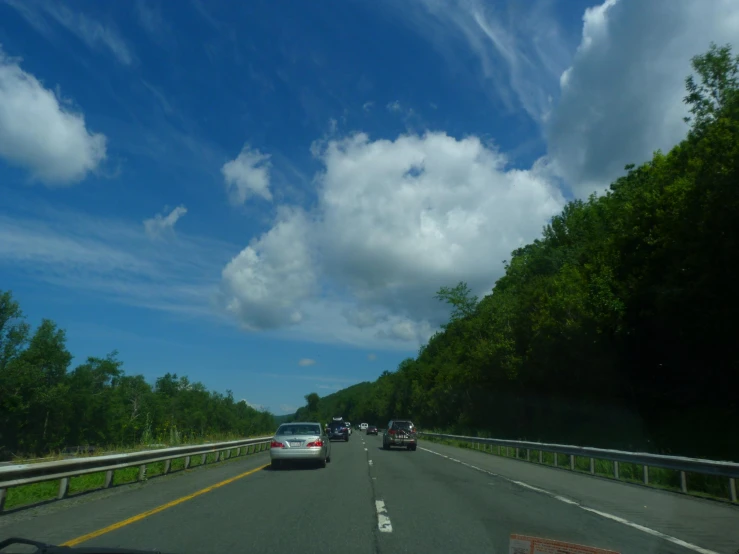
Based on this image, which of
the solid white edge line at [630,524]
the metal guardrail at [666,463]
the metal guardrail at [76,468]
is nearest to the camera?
the solid white edge line at [630,524]

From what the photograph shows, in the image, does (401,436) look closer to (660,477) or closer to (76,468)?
(660,477)

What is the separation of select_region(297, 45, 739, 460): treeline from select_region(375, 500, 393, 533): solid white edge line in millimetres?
16707

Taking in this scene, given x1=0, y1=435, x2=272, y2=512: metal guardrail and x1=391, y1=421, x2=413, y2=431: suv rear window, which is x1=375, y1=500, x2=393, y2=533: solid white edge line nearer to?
x1=0, y1=435, x2=272, y2=512: metal guardrail

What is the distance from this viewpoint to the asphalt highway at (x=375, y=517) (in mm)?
8578

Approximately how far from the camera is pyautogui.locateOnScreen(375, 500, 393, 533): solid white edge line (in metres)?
9.68

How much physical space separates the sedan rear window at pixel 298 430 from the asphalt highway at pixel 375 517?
4.52m

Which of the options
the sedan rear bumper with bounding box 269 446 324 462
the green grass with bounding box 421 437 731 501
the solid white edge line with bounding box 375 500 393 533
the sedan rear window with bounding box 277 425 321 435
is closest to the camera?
the solid white edge line with bounding box 375 500 393 533

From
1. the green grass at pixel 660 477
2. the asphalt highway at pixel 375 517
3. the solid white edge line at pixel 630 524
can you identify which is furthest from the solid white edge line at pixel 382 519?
the green grass at pixel 660 477

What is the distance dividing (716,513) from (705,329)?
16.8 metres

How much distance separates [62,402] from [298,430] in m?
62.7

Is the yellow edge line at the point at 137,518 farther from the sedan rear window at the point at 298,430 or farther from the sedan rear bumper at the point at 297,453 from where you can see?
the sedan rear window at the point at 298,430

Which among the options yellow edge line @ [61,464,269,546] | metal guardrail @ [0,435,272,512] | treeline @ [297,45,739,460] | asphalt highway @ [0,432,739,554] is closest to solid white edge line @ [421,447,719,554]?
asphalt highway @ [0,432,739,554]

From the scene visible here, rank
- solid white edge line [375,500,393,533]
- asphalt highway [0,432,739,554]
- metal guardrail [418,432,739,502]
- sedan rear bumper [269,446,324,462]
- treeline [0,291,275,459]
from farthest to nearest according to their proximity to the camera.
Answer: treeline [0,291,275,459] < sedan rear bumper [269,446,324,462] < metal guardrail [418,432,739,502] < solid white edge line [375,500,393,533] < asphalt highway [0,432,739,554]

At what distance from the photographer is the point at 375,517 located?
10.8 m
